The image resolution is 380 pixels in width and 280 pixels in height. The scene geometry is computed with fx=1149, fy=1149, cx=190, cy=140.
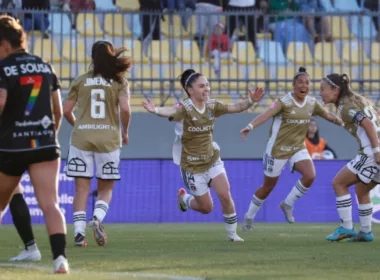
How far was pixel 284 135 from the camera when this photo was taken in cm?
1639

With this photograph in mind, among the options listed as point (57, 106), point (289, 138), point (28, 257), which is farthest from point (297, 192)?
point (57, 106)

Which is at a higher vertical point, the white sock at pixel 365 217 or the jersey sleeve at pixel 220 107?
the jersey sleeve at pixel 220 107

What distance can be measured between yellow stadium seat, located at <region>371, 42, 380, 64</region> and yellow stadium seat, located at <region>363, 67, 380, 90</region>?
24 centimetres

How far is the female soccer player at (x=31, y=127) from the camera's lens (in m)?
8.42

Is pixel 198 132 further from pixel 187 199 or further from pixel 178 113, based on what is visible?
pixel 187 199

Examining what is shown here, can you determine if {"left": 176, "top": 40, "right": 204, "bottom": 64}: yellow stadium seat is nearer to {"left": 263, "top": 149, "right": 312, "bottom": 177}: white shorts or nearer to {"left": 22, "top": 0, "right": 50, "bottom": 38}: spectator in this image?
{"left": 22, "top": 0, "right": 50, "bottom": 38}: spectator

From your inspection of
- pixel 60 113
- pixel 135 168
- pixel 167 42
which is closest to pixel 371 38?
pixel 167 42

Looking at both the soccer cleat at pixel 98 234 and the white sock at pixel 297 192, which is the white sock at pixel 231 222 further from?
the white sock at pixel 297 192

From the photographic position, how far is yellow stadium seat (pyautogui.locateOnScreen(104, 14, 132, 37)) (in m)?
22.6

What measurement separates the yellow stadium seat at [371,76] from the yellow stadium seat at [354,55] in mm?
164

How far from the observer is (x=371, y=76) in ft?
75.8

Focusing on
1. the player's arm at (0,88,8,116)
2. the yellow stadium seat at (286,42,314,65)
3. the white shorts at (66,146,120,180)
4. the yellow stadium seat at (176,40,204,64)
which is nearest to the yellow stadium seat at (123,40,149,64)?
the yellow stadium seat at (176,40,204,64)

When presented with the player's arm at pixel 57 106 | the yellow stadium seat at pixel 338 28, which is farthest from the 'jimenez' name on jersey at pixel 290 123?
the player's arm at pixel 57 106

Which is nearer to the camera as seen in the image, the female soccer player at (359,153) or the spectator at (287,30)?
the female soccer player at (359,153)
